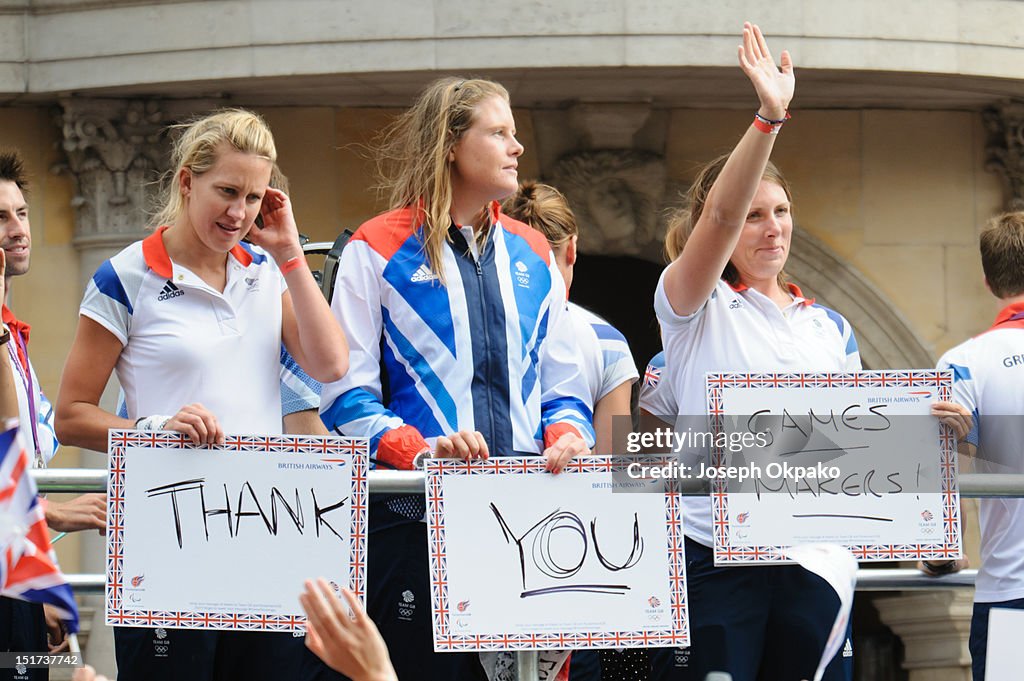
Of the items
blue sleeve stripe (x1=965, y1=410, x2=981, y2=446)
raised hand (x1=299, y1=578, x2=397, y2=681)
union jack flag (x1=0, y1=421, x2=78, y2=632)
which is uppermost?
blue sleeve stripe (x1=965, y1=410, x2=981, y2=446)

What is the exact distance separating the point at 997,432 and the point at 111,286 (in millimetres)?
2473

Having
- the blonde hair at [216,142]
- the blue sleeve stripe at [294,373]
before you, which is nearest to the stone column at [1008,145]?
the blue sleeve stripe at [294,373]

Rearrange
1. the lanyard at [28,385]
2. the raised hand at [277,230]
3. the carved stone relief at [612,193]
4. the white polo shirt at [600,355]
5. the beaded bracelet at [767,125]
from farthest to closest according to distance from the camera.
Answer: the carved stone relief at [612,193]
the white polo shirt at [600,355]
the lanyard at [28,385]
the raised hand at [277,230]
the beaded bracelet at [767,125]

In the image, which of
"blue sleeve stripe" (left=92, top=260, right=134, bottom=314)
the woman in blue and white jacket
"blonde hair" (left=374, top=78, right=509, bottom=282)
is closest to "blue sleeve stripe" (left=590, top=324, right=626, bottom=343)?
the woman in blue and white jacket

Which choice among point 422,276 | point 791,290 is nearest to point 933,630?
point 791,290

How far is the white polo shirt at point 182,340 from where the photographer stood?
4535mm

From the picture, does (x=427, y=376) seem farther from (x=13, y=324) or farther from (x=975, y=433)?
(x=975, y=433)

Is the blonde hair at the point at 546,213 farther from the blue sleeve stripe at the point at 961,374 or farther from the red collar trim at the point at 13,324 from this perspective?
the red collar trim at the point at 13,324

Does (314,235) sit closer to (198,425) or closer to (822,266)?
(822,266)

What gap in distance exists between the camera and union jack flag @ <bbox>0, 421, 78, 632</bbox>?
346cm

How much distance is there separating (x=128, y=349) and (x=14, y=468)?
3.62 ft

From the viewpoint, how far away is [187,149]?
4.66 m

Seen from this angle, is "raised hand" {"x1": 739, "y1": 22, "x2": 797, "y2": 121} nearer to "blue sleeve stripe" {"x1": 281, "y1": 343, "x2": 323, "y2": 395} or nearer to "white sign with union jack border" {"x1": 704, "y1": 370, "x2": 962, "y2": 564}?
"white sign with union jack border" {"x1": 704, "y1": 370, "x2": 962, "y2": 564}

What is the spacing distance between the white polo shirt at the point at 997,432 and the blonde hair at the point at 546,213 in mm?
1246
